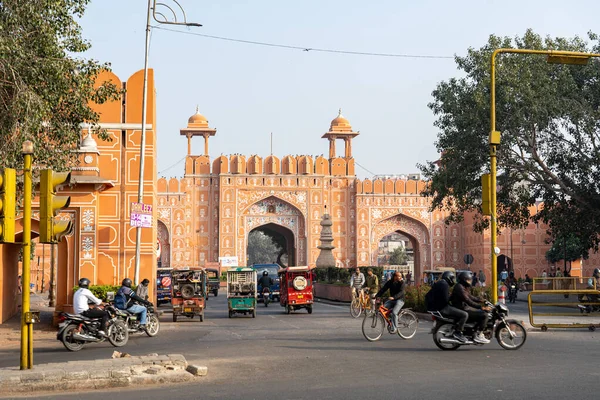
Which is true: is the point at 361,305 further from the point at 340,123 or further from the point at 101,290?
the point at 340,123

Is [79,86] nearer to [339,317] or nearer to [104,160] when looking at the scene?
[104,160]

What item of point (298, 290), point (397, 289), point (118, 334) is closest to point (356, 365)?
point (397, 289)

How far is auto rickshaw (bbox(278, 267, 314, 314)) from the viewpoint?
22.7 m

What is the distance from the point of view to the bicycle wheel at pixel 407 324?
13.3 metres

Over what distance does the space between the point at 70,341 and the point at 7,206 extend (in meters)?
4.59

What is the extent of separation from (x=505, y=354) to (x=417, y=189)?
40.7m

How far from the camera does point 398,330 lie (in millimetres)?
13250

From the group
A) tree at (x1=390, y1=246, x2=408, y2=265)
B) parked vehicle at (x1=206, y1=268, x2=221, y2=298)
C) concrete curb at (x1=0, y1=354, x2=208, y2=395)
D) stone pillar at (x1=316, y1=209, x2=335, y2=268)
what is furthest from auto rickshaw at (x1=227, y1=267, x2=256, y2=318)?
tree at (x1=390, y1=246, x2=408, y2=265)

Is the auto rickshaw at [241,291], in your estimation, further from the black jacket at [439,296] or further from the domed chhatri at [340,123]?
the domed chhatri at [340,123]

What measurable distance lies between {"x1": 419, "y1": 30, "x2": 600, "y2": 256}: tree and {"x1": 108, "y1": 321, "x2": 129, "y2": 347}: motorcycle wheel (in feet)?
47.4

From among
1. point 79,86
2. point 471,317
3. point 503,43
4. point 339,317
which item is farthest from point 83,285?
point 503,43

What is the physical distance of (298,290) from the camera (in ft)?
74.9

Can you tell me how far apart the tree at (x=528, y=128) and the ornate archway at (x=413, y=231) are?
23352mm

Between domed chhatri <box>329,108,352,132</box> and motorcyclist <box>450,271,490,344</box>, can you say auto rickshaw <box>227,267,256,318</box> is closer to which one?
motorcyclist <box>450,271,490,344</box>
